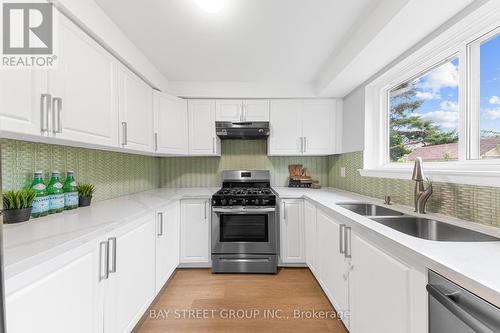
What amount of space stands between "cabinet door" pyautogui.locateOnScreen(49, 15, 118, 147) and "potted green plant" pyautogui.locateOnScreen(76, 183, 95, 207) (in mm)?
426

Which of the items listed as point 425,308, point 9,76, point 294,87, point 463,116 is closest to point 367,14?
point 463,116

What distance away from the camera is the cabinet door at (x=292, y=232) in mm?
2670

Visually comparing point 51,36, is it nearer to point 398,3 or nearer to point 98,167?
point 98,167

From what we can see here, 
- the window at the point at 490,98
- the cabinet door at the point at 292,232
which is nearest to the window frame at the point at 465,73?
the window at the point at 490,98

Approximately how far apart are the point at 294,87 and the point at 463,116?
182 cm

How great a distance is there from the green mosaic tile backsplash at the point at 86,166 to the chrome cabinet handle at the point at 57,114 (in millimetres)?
366

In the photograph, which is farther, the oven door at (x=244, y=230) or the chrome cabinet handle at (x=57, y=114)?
the oven door at (x=244, y=230)

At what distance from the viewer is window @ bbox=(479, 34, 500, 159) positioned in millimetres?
1327

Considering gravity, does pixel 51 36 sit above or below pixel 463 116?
above

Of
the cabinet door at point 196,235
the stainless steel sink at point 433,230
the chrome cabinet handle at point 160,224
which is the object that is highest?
the stainless steel sink at point 433,230

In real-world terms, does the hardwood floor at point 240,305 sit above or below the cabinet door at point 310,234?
below

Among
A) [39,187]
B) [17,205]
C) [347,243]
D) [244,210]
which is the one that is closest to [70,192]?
[39,187]

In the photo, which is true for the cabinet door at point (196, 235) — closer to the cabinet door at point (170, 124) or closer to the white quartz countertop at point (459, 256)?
the cabinet door at point (170, 124)

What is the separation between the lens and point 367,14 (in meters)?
1.62
